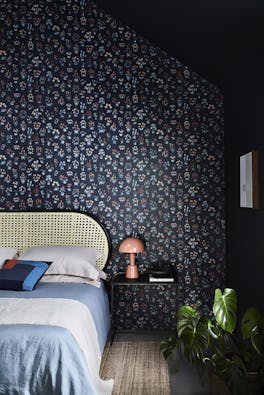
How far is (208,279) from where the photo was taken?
4504mm

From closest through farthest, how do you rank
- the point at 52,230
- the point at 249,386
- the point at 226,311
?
the point at 249,386
the point at 226,311
the point at 52,230

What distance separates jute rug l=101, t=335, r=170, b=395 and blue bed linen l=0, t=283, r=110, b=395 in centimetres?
73

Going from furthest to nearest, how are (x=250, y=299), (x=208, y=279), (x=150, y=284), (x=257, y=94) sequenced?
(x=208, y=279) < (x=150, y=284) < (x=250, y=299) < (x=257, y=94)

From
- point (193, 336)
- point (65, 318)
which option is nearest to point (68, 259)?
point (65, 318)

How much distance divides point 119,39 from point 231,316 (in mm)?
2951

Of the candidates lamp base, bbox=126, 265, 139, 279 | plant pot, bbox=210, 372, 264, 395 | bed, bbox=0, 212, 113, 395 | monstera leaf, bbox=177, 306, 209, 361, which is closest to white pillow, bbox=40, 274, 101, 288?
bed, bbox=0, 212, 113, 395

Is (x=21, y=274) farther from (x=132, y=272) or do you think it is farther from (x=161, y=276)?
(x=161, y=276)

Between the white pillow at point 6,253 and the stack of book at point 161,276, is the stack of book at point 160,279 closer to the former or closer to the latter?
the stack of book at point 161,276

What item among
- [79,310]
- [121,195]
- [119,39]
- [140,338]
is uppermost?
[119,39]

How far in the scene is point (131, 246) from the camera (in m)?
4.22

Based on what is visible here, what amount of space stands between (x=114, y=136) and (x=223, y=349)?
247cm

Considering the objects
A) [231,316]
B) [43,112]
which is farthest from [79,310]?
[43,112]

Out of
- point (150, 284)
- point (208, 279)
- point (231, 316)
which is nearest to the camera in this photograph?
point (231, 316)

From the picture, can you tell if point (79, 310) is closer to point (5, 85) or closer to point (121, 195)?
point (121, 195)
